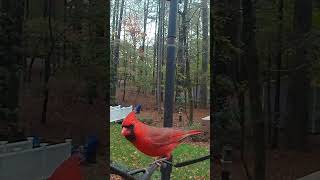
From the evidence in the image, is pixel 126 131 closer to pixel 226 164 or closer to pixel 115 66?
pixel 115 66

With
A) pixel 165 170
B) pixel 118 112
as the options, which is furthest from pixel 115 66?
pixel 165 170

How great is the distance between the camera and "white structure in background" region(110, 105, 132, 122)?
309 centimetres

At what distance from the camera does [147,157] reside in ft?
10.1

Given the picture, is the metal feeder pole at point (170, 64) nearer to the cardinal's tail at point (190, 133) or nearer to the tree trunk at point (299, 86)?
the cardinal's tail at point (190, 133)

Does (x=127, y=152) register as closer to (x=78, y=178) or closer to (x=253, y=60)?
(x=78, y=178)

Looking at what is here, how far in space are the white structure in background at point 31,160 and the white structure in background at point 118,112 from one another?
0.39 meters

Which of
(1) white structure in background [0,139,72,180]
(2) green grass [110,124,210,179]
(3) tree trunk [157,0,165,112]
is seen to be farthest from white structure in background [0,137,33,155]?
(3) tree trunk [157,0,165,112]

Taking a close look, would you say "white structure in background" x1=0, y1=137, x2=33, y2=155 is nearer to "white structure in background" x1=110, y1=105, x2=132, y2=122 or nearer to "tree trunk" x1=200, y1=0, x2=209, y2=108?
"white structure in background" x1=110, y1=105, x2=132, y2=122

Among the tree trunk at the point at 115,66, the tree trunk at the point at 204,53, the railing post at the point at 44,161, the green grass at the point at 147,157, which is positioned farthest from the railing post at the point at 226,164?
the railing post at the point at 44,161

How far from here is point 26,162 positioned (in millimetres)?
3014

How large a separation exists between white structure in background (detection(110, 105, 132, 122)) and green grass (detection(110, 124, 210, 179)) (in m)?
0.06

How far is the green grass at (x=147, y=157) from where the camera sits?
3016mm

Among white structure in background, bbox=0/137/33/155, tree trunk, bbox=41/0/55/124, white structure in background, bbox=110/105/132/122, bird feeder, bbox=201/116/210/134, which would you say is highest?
tree trunk, bbox=41/0/55/124

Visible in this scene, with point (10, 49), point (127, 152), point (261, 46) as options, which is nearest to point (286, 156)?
point (261, 46)
